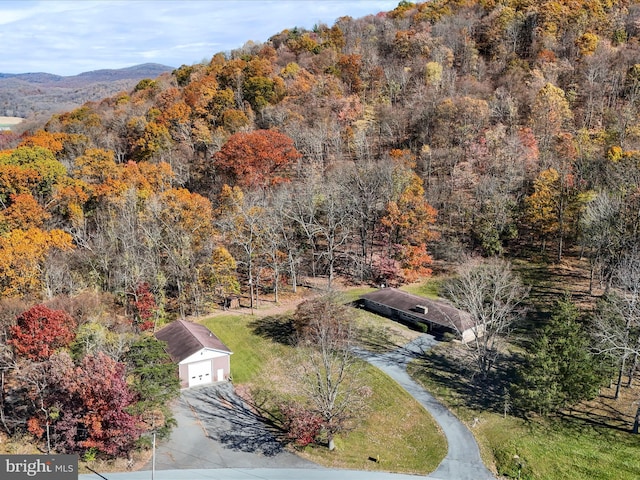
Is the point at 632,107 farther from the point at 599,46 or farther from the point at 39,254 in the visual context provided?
the point at 39,254

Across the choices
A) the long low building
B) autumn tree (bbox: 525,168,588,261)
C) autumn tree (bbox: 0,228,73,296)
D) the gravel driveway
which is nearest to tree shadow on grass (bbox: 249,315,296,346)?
the gravel driveway

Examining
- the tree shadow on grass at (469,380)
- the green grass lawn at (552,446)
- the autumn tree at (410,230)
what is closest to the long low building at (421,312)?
the tree shadow on grass at (469,380)

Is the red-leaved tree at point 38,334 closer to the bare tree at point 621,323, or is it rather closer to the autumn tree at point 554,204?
the bare tree at point 621,323

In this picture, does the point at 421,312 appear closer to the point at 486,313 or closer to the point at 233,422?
the point at 486,313

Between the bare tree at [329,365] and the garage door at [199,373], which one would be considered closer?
the bare tree at [329,365]

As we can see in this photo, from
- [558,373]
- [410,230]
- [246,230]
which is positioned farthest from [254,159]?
[558,373]

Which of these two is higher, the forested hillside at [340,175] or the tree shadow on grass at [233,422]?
the forested hillside at [340,175]

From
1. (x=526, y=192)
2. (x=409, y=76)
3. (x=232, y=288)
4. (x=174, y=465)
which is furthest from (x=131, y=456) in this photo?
(x=409, y=76)

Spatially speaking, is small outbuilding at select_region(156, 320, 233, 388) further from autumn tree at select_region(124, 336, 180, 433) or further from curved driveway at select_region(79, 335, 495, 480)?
autumn tree at select_region(124, 336, 180, 433)
